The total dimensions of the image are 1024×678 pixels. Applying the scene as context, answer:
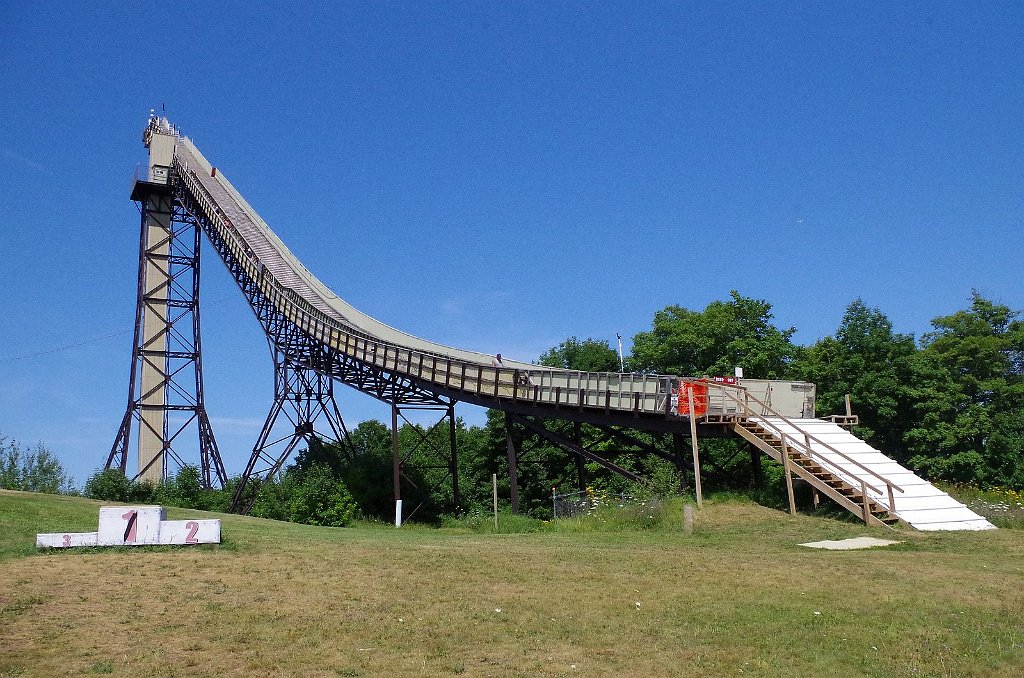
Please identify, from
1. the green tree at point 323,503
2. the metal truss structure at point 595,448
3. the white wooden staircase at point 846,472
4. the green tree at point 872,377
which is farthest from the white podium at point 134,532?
the green tree at point 872,377

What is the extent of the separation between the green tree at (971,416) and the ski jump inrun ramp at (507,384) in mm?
13182

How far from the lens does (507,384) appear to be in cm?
3528

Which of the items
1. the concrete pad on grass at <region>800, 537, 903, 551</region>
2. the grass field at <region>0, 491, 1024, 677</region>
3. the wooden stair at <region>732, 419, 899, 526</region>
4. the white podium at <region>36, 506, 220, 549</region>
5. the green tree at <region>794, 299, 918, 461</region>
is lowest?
the grass field at <region>0, 491, 1024, 677</region>

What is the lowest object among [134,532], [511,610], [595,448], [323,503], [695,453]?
[511,610]

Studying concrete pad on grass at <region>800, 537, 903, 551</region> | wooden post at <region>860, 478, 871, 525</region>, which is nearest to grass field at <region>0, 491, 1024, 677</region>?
concrete pad on grass at <region>800, 537, 903, 551</region>

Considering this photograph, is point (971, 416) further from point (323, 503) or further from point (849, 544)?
point (323, 503)

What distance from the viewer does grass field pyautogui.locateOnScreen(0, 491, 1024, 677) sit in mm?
10391

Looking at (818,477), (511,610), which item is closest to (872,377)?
(818,477)

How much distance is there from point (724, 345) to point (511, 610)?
40251 mm

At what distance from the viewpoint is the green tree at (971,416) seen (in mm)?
40656

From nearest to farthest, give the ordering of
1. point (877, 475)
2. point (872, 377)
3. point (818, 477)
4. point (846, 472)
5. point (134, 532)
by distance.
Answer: point (134, 532)
point (877, 475)
point (846, 472)
point (818, 477)
point (872, 377)

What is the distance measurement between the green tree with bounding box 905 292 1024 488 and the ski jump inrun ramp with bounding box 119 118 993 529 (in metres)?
13.2

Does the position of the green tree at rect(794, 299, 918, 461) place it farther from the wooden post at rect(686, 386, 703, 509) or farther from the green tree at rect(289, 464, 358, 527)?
the green tree at rect(289, 464, 358, 527)

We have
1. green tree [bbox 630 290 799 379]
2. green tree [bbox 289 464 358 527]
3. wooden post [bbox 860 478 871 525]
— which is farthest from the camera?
green tree [bbox 630 290 799 379]
